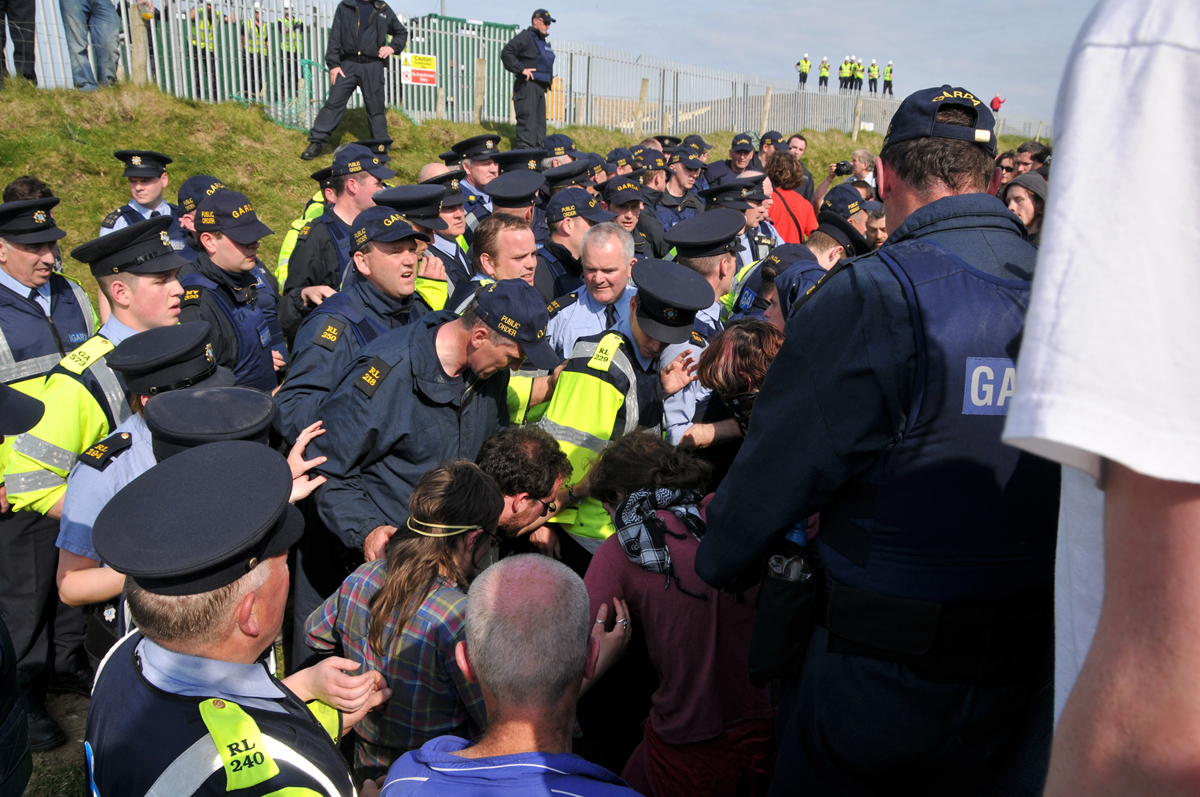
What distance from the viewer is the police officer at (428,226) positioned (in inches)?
209

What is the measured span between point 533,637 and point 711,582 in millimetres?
530

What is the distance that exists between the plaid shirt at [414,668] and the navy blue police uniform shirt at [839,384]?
3.20ft

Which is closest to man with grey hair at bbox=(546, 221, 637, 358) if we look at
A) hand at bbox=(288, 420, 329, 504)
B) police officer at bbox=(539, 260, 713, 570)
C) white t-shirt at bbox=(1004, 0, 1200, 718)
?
police officer at bbox=(539, 260, 713, 570)

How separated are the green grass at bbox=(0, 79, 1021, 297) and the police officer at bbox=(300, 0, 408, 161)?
2.21 ft

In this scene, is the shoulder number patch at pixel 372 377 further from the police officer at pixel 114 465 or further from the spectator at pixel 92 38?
the spectator at pixel 92 38

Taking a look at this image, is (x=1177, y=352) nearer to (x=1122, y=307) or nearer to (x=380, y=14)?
(x=1122, y=307)

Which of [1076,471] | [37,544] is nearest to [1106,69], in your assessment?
[1076,471]

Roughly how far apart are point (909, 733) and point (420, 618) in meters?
1.44

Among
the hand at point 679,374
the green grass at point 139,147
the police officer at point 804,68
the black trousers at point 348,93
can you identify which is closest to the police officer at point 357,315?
Answer: the hand at point 679,374

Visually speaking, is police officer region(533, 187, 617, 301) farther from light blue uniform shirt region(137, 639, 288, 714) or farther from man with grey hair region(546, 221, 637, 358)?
light blue uniform shirt region(137, 639, 288, 714)

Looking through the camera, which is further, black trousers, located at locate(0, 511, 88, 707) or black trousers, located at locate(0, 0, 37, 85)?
black trousers, located at locate(0, 0, 37, 85)

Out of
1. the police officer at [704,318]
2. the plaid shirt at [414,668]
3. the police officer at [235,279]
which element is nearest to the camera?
the plaid shirt at [414,668]

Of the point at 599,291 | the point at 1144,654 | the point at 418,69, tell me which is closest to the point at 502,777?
the point at 1144,654

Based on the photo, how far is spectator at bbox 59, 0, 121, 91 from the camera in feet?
39.5
